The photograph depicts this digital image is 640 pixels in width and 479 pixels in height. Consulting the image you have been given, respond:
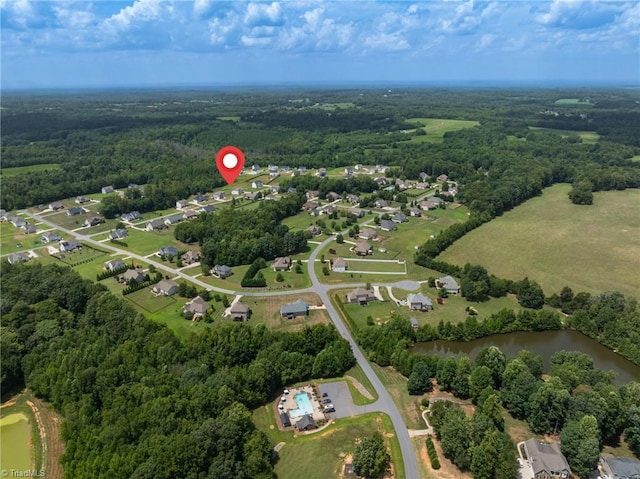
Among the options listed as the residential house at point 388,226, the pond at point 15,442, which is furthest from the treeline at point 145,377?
the residential house at point 388,226

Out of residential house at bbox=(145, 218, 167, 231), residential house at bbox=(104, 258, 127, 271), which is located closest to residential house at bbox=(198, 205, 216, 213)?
residential house at bbox=(145, 218, 167, 231)

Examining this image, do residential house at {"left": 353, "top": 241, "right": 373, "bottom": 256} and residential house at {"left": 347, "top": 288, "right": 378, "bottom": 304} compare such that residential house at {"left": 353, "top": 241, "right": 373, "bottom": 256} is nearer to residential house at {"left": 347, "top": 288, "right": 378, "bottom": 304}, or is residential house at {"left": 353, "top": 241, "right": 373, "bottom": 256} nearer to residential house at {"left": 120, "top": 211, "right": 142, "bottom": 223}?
residential house at {"left": 347, "top": 288, "right": 378, "bottom": 304}

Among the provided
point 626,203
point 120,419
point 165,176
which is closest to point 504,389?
point 120,419

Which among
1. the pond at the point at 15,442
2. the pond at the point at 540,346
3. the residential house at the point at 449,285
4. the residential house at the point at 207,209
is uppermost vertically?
the residential house at the point at 207,209

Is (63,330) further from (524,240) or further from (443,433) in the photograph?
(524,240)

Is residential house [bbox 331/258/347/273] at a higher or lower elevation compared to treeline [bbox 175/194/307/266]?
lower

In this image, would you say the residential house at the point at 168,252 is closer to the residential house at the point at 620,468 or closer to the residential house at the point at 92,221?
the residential house at the point at 92,221

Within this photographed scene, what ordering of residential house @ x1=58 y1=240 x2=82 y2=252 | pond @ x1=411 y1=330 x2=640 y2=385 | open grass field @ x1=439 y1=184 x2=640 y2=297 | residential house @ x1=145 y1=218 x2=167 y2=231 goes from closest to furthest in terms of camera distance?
pond @ x1=411 y1=330 x2=640 y2=385, open grass field @ x1=439 y1=184 x2=640 y2=297, residential house @ x1=58 y1=240 x2=82 y2=252, residential house @ x1=145 y1=218 x2=167 y2=231
